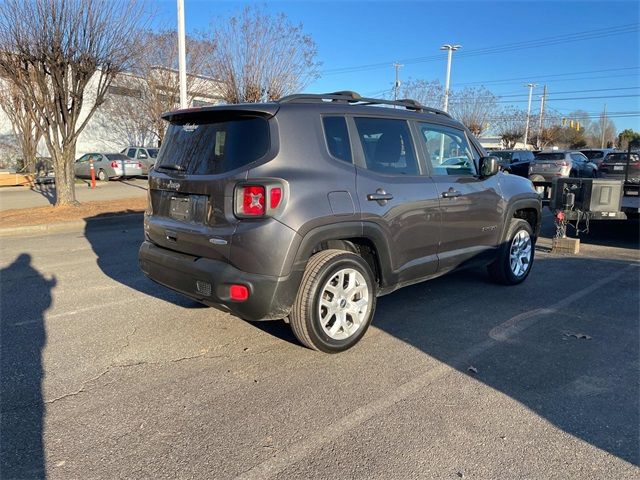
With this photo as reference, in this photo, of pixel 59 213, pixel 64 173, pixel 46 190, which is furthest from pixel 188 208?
pixel 46 190

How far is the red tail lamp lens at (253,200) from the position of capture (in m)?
3.42

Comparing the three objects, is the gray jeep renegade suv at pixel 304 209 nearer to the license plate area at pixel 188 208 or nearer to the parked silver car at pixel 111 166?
the license plate area at pixel 188 208

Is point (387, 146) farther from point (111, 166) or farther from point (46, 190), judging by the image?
point (111, 166)

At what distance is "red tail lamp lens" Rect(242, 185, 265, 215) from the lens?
3418 mm

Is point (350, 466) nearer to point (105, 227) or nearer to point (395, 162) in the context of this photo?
point (395, 162)

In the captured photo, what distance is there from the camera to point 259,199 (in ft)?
11.2

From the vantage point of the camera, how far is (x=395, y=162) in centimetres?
443

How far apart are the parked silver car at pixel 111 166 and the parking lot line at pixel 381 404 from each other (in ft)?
72.2

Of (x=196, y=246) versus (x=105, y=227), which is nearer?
(x=196, y=246)

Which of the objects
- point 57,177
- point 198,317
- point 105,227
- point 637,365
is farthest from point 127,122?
point 637,365

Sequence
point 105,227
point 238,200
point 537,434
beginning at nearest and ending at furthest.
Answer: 1. point 537,434
2. point 238,200
3. point 105,227

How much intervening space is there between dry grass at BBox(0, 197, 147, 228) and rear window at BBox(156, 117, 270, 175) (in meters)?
7.45

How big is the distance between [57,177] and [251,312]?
1091cm

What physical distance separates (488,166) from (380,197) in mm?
1814
